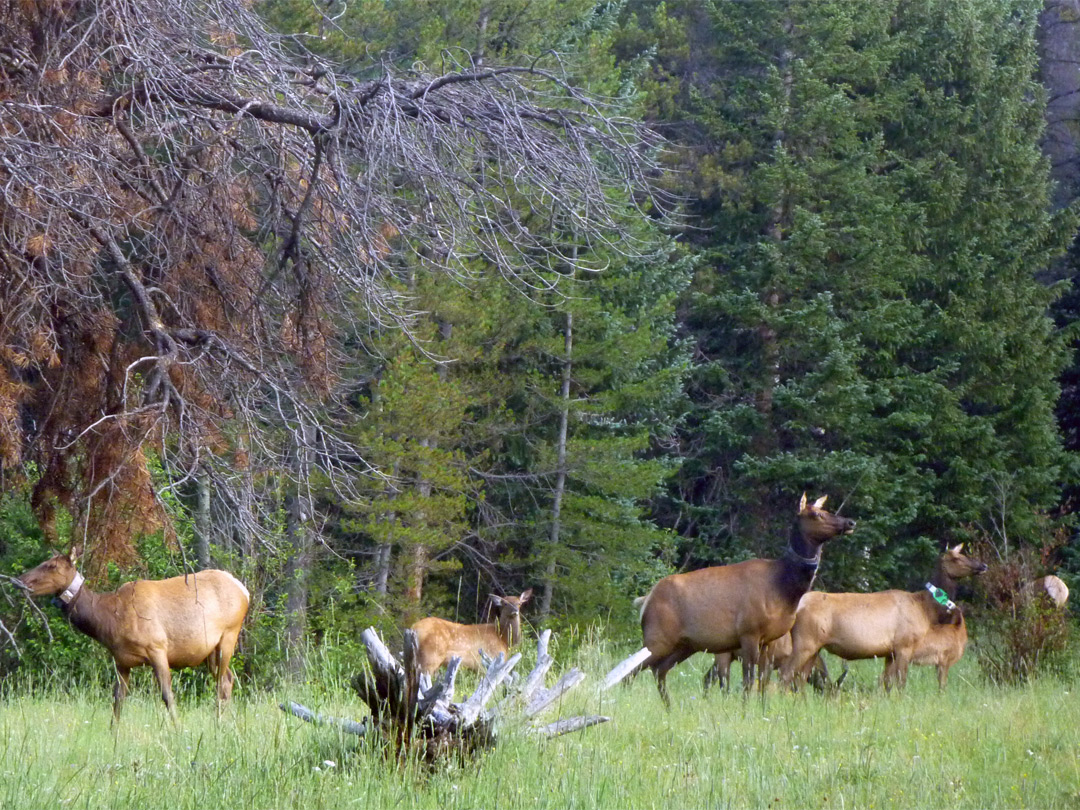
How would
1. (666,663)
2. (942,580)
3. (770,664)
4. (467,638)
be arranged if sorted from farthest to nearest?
(942,580) < (467,638) < (770,664) < (666,663)

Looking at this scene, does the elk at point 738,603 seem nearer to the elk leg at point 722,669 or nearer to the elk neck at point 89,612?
the elk leg at point 722,669

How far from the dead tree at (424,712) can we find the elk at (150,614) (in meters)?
4.14

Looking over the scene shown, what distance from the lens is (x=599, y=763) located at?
22.2 feet

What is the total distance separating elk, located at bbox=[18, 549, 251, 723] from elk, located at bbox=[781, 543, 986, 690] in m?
5.29

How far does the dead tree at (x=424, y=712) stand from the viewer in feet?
20.3

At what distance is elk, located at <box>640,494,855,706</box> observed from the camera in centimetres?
1184

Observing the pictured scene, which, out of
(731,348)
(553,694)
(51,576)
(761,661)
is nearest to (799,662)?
(761,661)

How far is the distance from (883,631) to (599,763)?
6997 millimetres

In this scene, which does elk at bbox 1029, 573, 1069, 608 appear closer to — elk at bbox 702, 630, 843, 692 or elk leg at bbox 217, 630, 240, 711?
elk at bbox 702, 630, 843, 692

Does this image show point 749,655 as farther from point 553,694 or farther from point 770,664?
point 553,694

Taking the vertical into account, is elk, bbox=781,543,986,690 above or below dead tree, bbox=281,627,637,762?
below

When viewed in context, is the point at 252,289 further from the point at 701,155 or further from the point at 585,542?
the point at 701,155

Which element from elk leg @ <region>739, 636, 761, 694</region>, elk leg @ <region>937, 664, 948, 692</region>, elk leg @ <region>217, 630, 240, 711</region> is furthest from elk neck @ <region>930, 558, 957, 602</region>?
elk leg @ <region>217, 630, 240, 711</region>

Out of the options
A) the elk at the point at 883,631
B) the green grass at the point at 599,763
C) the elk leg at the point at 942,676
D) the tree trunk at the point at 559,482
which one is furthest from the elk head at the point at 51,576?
the tree trunk at the point at 559,482
